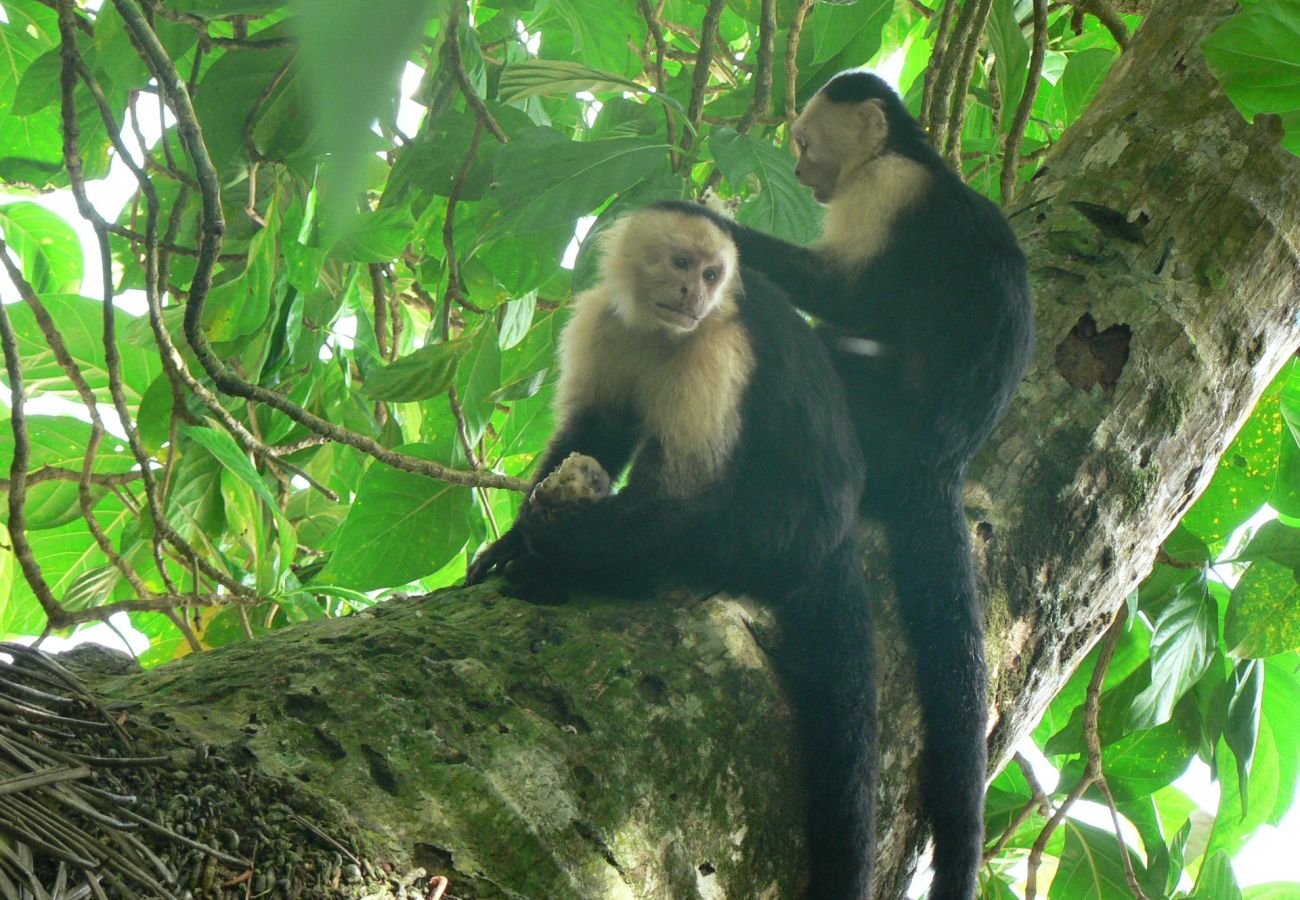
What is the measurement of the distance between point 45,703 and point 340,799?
307 mm

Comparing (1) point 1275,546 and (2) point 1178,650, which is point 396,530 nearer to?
(2) point 1178,650

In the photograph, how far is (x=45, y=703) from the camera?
110 centimetres

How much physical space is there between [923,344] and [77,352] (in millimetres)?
2343

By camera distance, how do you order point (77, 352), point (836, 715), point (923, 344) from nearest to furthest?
point (836, 715)
point (923, 344)
point (77, 352)

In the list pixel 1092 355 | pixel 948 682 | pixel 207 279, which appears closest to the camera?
pixel 948 682

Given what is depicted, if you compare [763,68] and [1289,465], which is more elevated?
[763,68]

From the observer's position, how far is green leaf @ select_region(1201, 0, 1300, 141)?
172 cm

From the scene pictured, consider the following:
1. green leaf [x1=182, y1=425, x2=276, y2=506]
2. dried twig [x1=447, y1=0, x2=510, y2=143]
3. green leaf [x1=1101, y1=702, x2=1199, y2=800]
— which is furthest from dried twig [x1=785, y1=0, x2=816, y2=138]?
green leaf [x1=1101, y1=702, x2=1199, y2=800]

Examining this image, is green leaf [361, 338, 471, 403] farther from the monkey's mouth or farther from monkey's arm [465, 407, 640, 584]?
the monkey's mouth

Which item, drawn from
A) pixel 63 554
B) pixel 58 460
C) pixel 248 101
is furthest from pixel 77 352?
pixel 248 101

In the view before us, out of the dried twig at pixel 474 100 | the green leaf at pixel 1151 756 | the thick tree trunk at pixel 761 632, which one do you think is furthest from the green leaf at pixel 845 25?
the green leaf at pixel 1151 756

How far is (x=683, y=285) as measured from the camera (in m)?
2.54

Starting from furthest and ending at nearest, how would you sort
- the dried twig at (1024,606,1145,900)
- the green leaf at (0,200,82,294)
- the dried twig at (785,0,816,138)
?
the green leaf at (0,200,82,294) → the dried twig at (785,0,816,138) → the dried twig at (1024,606,1145,900)

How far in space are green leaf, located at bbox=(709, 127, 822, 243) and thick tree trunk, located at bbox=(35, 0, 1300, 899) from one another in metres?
0.52
